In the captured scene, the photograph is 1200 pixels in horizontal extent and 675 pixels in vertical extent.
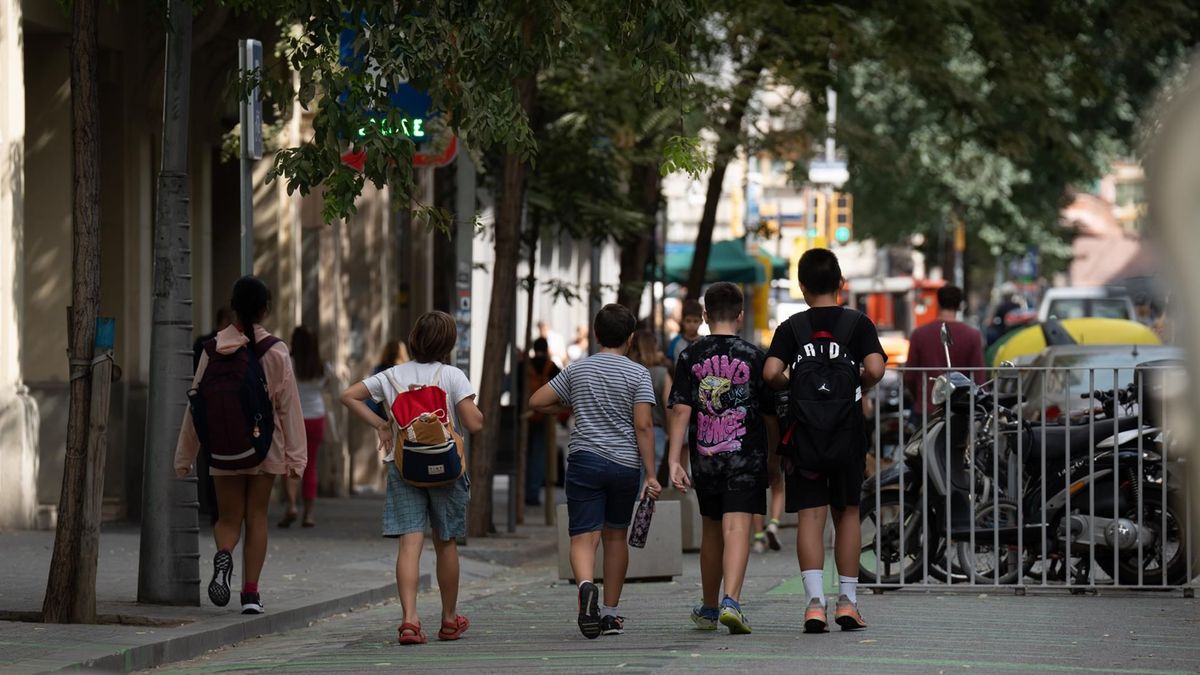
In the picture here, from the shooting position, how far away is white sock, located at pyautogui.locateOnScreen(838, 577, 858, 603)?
9023 millimetres

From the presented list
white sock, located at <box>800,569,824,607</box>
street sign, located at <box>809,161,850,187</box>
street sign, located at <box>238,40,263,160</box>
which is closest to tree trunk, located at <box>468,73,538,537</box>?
street sign, located at <box>238,40,263,160</box>

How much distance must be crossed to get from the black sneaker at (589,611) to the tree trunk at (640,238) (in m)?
10.6

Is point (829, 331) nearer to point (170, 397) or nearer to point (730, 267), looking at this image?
point (170, 397)

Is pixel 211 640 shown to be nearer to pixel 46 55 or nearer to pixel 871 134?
pixel 46 55

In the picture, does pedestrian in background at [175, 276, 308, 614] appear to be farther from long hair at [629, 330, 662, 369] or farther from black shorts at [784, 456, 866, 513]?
long hair at [629, 330, 662, 369]

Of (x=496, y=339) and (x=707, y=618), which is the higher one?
(x=496, y=339)

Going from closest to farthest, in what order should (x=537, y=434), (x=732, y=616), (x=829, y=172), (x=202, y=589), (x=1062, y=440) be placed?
(x=732, y=616), (x=1062, y=440), (x=202, y=589), (x=537, y=434), (x=829, y=172)

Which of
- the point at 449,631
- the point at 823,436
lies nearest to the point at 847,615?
the point at 823,436

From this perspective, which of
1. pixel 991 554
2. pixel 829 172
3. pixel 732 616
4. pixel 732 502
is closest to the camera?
pixel 732 616

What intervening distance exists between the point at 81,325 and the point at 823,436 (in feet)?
11.2

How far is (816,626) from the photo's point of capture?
29.2 ft

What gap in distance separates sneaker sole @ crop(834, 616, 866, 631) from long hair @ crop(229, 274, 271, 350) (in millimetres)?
3211

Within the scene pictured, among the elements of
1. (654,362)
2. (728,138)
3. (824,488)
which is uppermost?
(728,138)

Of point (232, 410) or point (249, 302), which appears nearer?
point (232, 410)
